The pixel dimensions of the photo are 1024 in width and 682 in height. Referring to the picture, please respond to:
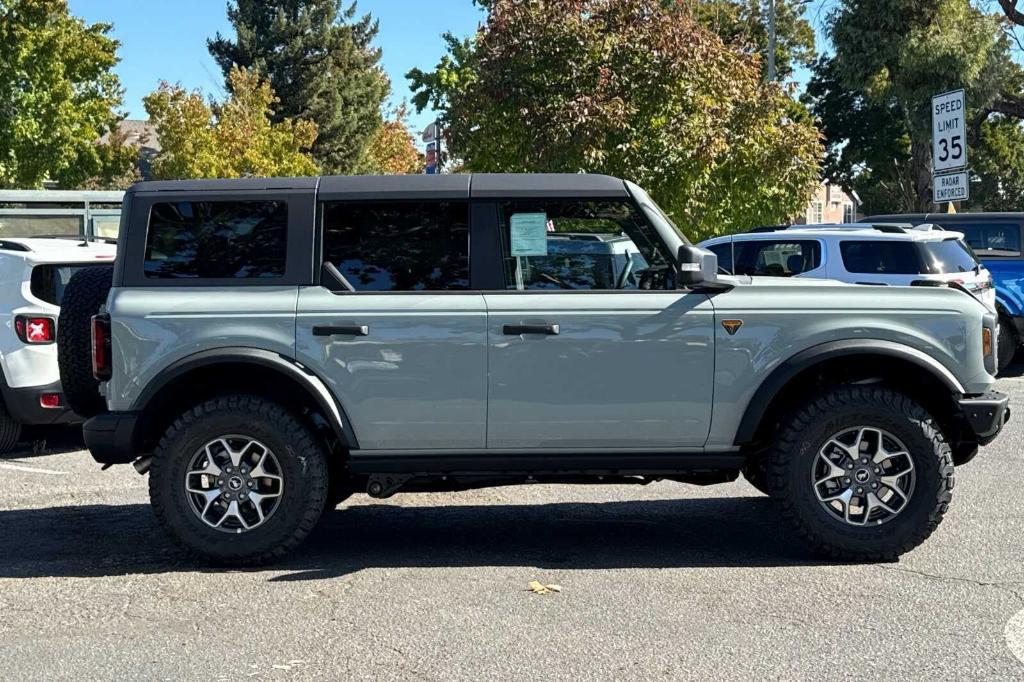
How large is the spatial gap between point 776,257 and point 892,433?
7.09 meters

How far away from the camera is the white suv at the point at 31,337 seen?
866 centimetres

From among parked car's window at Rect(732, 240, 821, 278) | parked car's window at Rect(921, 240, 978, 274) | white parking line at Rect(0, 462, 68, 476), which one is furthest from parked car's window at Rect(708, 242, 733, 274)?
white parking line at Rect(0, 462, 68, 476)

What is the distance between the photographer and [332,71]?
192 feet

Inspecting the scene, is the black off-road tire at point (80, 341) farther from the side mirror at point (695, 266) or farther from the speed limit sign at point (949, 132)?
the speed limit sign at point (949, 132)

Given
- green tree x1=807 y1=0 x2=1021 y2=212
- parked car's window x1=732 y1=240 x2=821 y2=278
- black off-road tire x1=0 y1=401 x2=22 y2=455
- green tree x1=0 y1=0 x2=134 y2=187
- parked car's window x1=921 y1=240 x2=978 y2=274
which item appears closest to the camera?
black off-road tire x1=0 y1=401 x2=22 y2=455

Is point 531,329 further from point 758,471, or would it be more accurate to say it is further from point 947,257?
point 947,257

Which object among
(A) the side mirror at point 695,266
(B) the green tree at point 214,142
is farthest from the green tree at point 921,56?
(A) the side mirror at point 695,266


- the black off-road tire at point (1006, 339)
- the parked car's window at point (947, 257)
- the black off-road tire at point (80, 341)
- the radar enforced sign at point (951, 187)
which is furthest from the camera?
the radar enforced sign at point (951, 187)

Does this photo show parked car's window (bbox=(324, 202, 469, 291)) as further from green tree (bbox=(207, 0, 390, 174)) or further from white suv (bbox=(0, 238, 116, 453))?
green tree (bbox=(207, 0, 390, 174))

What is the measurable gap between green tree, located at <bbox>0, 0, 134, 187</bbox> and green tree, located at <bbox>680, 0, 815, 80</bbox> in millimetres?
20676

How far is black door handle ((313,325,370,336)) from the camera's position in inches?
228

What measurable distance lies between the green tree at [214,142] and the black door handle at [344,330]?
3265cm

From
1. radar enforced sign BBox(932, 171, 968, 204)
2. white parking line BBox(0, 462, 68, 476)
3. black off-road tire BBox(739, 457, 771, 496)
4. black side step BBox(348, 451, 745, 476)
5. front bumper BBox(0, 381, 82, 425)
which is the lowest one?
white parking line BBox(0, 462, 68, 476)

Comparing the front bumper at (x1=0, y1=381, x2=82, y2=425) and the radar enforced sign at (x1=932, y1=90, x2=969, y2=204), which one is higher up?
the radar enforced sign at (x1=932, y1=90, x2=969, y2=204)
